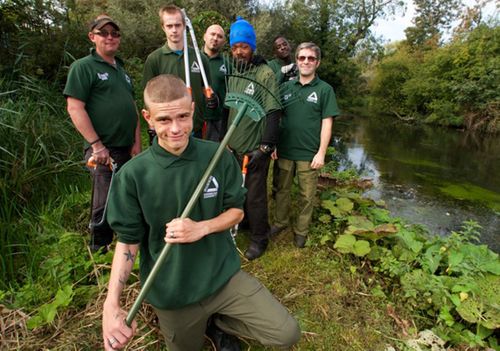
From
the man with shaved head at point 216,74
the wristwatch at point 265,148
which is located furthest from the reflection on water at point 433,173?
the man with shaved head at point 216,74

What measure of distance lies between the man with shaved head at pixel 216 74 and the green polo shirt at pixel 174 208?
1.72 meters

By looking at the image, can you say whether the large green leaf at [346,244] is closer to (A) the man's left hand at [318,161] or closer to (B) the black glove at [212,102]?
(A) the man's left hand at [318,161]

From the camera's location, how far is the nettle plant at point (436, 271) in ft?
7.12

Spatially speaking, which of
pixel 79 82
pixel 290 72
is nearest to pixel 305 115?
pixel 290 72

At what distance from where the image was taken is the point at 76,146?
4.01m

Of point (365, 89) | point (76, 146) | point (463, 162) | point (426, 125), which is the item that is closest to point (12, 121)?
point (76, 146)

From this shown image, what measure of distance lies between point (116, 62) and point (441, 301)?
3252mm

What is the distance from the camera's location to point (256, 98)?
2244 millimetres

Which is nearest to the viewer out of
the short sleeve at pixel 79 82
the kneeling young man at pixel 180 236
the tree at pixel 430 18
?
the kneeling young man at pixel 180 236

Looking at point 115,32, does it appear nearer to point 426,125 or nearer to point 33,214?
point 33,214

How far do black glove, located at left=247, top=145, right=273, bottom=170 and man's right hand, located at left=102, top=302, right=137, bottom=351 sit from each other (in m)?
1.63

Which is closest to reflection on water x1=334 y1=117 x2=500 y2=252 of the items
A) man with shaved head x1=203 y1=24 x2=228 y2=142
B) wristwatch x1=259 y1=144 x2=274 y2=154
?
wristwatch x1=259 y1=144 x2=274 y2=154

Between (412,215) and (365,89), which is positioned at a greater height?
(365,89)

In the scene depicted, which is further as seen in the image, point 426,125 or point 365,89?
point 365,89
